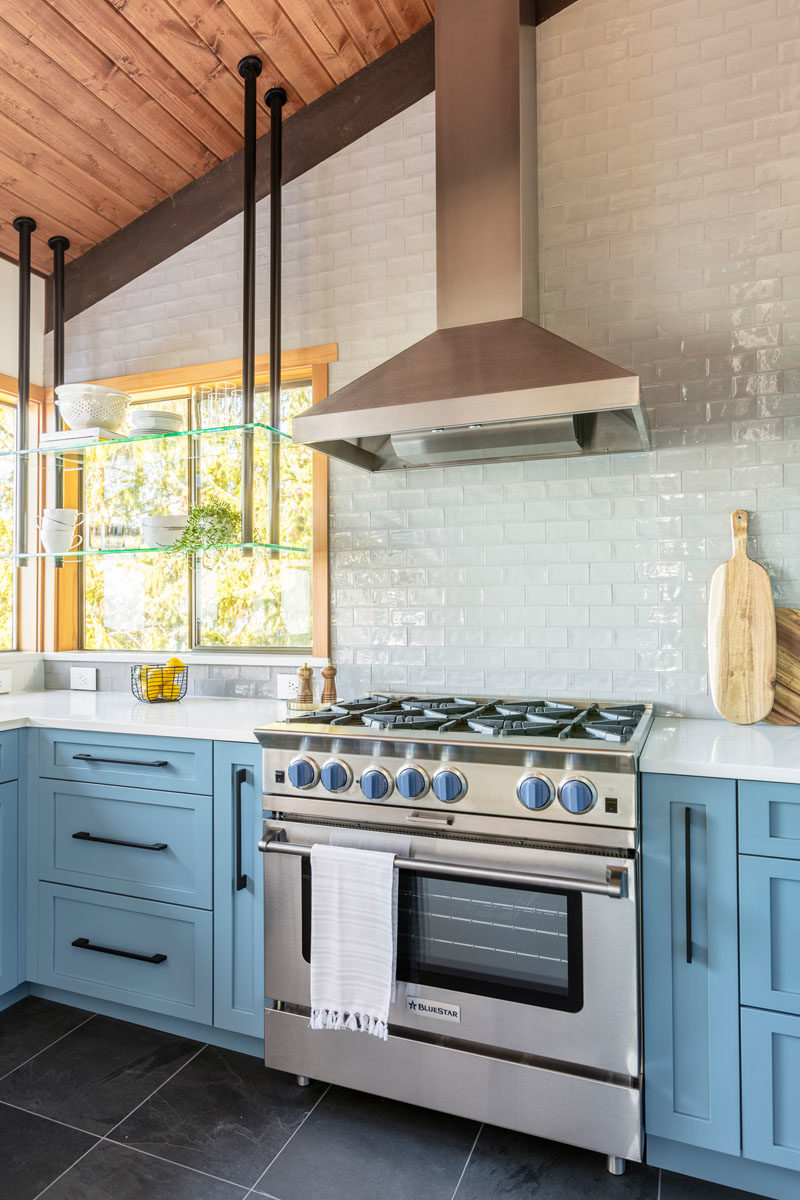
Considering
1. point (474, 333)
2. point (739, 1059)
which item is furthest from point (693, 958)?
point (474, 333)

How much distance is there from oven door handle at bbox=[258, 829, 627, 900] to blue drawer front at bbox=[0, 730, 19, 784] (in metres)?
1.09

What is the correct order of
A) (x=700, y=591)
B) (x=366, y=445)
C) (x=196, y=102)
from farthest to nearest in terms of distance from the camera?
1. (x=196, y=102)
2. (x=366, y=445)
3. (x=700, y=591)

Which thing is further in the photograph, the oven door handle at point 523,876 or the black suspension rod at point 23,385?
the black suspension rod at point 23,385

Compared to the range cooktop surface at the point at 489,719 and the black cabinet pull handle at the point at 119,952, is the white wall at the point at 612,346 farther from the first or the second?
the black cabinet pull handle at the point at 119,952

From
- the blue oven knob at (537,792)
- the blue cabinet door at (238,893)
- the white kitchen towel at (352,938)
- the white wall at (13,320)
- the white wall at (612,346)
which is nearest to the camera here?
the blue oven knob at (537,792)

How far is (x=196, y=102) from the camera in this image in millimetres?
2758

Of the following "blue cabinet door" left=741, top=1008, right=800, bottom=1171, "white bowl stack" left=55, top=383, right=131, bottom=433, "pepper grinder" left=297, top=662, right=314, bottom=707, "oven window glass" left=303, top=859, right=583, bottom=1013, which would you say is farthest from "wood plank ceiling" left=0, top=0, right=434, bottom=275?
"blue cabinet door" left=741, top=1008, right=800, bottom=1171

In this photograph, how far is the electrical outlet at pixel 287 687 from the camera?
278 cm

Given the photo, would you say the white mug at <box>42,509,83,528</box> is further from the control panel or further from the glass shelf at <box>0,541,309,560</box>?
the control panel

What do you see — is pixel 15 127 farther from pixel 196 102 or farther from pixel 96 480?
pixel 96 480

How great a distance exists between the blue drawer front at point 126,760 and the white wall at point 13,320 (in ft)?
5.66

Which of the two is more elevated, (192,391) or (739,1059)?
(192,391)

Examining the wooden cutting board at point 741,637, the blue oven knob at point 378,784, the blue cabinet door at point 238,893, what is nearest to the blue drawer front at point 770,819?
the wooden cutting board at point 741,637

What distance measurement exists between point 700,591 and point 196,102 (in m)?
2.44
